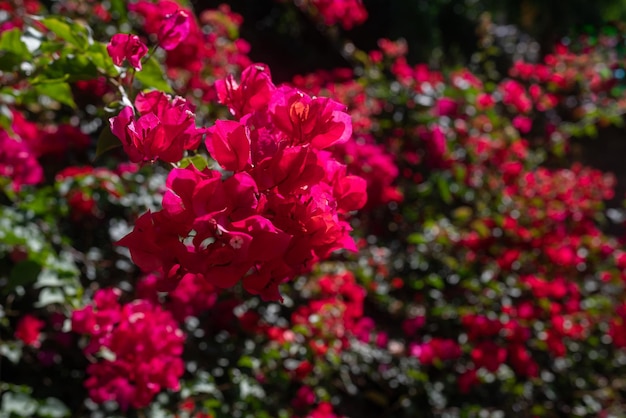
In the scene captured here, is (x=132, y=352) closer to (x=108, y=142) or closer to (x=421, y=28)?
(x=108, y=142)

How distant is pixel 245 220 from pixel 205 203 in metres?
0.04

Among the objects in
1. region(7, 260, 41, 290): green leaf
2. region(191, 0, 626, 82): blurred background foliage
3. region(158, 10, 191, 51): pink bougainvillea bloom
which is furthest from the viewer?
region(191, 0, 626, 82): blurred background foliage

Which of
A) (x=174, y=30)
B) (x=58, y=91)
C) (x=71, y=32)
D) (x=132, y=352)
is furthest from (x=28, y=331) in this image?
(x=174, y=30)

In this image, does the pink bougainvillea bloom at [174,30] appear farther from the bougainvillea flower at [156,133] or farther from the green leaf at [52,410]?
the green leaf at [52,410]

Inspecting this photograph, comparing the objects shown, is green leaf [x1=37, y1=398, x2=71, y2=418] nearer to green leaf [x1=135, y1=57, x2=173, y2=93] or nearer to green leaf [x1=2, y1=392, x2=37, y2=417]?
green leaf [x1=2, y1=392, x2=37, y2=417]

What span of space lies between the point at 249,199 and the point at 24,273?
883mm

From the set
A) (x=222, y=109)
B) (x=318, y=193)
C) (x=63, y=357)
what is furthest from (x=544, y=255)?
(x=318, y=193)

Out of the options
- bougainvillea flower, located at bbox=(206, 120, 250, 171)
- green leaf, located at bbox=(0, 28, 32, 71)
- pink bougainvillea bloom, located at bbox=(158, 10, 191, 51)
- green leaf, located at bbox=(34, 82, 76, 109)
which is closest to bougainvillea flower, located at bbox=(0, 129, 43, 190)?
green leaf, located at bbox=(34, 82, 76, 109)

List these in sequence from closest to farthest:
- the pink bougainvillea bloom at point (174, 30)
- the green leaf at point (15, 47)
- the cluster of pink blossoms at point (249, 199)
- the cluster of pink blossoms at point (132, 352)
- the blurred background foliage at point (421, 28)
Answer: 1. the cluster of pink blossoms at point (249, 199)
2. the pink bougainvillea bloom at point (174, 30)
3. the green leaf at point (15, 47)
4. the cluster of pink blossoms at point (132, 352)
5. the blurred background foliage at point (421, 28)

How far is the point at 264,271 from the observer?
56cm

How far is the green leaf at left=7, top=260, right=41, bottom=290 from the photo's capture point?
1.23m

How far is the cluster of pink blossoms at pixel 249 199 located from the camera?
1.69 feet

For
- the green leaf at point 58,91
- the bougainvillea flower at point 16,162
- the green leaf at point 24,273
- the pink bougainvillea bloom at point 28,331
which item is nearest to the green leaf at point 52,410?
the pink bougainvillea bloom at point 28,331

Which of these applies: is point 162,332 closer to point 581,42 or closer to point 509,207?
point 509,207
